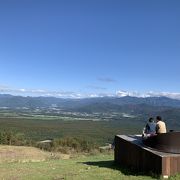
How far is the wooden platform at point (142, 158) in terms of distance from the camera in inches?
537

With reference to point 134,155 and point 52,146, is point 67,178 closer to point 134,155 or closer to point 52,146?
point 134,155

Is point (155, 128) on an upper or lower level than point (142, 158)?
upper

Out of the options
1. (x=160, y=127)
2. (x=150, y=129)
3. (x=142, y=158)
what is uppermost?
(x=160, y=127)

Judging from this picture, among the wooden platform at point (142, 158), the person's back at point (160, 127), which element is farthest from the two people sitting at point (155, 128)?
the wooden platform at point (142, 158)

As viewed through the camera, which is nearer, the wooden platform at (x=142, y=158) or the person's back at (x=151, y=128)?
the wooden platform at (x=142, y=158)

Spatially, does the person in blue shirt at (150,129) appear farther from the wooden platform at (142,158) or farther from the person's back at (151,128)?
the wooden platform at (142,158)

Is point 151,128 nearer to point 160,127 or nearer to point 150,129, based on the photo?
point 150,129

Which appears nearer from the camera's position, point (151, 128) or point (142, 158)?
point (142, 158)

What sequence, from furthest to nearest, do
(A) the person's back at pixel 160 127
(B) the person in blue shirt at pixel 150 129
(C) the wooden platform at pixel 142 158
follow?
(B) the person in blue shirt at pixel 150 129 < (A) the person's back at pixel 160 127 < (C) the wooden platform at pixel 142 158

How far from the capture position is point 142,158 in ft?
49.8

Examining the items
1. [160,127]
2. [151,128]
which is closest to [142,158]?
[160,127]

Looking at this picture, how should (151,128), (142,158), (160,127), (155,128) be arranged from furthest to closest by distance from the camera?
1. (151,128)
2. (155,128)
3. (160,127)
4. (142,158)

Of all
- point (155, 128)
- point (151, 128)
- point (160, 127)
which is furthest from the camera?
point (151, 128)

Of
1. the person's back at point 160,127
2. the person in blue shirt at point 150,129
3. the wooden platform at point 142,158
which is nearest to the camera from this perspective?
the wooden platform at point 142,158
